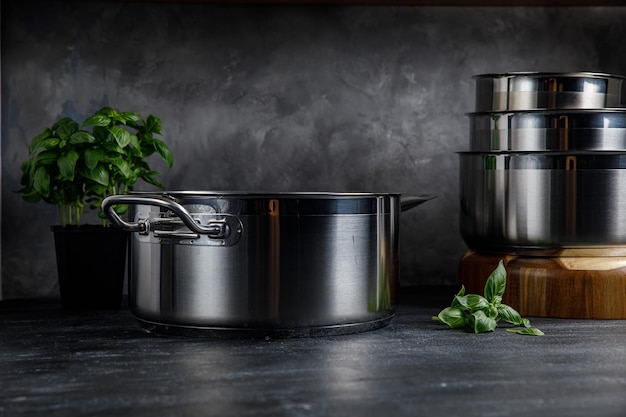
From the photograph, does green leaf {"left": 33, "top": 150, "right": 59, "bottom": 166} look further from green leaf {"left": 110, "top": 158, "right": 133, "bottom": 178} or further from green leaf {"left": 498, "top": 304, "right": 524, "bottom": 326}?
green leaf {"left": 498, "top": 304, "right": 524, "bottom": 326}

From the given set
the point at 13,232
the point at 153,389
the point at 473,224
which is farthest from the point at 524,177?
the point at 13,232

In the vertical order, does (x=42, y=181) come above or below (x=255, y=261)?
above

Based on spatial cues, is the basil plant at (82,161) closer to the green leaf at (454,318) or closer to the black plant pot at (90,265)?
the black plant pot at (90,265)

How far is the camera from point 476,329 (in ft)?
3.57

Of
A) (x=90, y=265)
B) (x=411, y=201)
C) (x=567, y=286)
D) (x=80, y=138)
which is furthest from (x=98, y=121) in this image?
(x=567, y=286)

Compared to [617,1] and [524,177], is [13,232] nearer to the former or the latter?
[524,177]

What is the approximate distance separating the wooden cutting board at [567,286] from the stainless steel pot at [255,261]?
0.28 meters

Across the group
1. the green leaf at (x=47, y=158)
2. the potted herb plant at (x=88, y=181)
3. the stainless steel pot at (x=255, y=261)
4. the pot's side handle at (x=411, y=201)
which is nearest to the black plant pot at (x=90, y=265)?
the potted herb plant at (x=88, y=181)

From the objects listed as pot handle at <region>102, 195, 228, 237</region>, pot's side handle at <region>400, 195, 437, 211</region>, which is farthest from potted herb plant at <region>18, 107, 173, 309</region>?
pot's side handle at <region>400, 195, 437, 211</region>

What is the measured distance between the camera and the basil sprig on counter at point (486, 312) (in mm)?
1092

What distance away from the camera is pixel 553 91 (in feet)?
4.09

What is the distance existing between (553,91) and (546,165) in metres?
0.14

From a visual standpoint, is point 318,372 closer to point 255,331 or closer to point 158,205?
point 255,331

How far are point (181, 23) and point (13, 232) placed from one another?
0.48 metres
